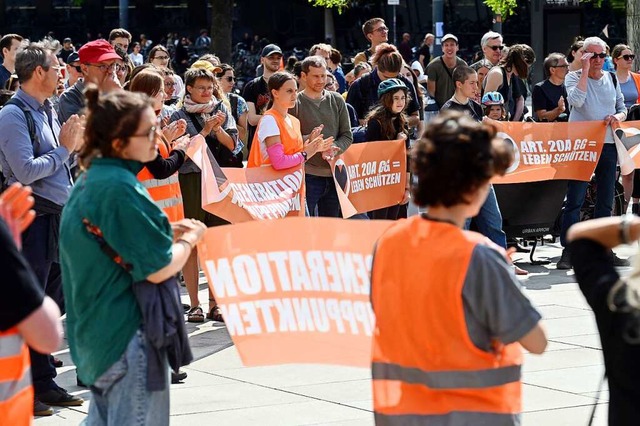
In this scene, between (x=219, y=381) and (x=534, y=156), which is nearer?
(x=219, y=381)

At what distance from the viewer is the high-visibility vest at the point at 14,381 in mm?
3680

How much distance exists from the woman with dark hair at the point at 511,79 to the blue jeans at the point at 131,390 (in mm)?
8721

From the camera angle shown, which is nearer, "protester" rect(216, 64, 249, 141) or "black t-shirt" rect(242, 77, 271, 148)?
"protester" rect(216, 64, 249, 141)

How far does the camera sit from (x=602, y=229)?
3.38m

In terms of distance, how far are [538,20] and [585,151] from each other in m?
17.6

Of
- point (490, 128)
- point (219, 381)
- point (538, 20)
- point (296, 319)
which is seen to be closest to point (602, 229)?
point (490, 128)

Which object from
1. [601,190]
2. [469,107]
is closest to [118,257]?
[469,107]

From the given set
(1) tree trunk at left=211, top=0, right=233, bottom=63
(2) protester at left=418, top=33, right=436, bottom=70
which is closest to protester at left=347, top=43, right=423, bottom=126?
(1) tree trunk at left=211, top=0, right=233, bottom=63

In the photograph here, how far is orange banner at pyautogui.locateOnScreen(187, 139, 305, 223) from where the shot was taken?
8633 millimetres

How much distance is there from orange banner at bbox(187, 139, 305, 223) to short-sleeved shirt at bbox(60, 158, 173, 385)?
424 centimetres

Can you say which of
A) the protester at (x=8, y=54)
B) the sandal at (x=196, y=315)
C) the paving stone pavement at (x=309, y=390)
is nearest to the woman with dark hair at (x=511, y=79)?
the paving stone pavement at (x=309, y=390)

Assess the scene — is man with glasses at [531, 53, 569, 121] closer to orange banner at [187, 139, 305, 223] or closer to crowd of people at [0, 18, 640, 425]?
orange banner at [187, 139, 305, 223]

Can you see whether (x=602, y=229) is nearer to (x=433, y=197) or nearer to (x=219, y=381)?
(x=433, y=197)

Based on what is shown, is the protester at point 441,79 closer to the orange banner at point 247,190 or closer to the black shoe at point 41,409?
the orange banner at point 247,190
